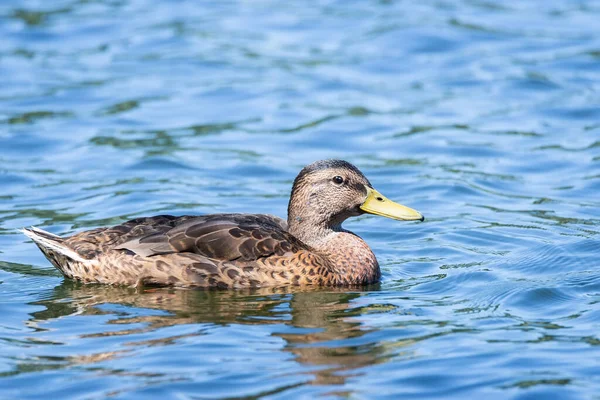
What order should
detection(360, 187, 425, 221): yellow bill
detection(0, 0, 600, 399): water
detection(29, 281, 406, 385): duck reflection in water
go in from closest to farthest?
detection(0, 0, 600, 399): water → detection(29, 281, 406, 385): duck reflection in water → detection(360, 187, 425, 221): yellow bill

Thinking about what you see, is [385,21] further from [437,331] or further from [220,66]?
[437,331]

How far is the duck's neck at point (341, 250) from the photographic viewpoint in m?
10.5

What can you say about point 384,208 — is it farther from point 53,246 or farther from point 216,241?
point 53,246

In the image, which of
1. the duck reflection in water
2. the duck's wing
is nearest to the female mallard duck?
the duck's wing

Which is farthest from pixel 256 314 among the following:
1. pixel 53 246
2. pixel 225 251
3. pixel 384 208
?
pixel 53 246

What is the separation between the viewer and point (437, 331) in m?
8.88

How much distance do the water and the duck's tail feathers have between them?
0.30 m

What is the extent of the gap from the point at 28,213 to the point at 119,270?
3169mm

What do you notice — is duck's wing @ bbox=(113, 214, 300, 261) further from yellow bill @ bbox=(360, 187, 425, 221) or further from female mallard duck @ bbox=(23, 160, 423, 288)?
yellow bill @ bbox=(360, 187, 425, 221)

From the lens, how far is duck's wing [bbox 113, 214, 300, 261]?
10.2 metres

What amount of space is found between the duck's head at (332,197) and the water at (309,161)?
2.10 feet

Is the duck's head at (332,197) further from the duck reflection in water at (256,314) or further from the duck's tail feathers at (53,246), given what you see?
the duck's tail feathers at (53,246)

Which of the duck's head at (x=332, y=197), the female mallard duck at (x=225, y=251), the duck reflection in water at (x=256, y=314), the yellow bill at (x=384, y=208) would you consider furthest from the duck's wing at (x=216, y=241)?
the yellow bill at (x=384, y=208)

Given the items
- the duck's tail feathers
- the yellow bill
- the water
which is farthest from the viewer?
the yellow bill
